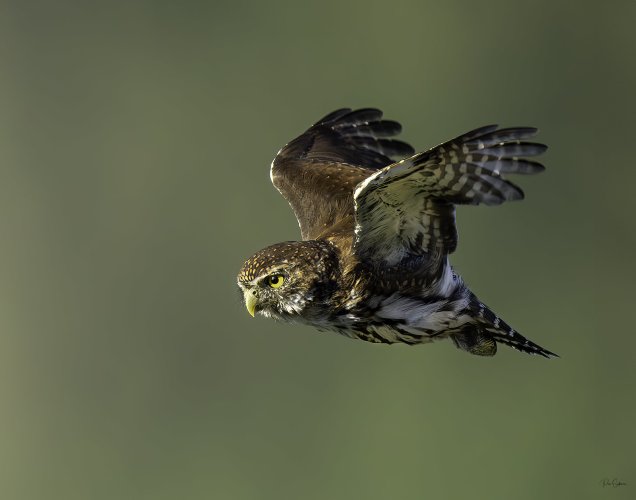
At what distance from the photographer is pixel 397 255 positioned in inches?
306

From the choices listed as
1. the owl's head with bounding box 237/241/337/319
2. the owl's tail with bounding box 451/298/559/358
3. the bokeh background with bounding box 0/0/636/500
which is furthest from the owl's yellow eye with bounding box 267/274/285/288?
the bokeh background with bounding box 0/0/636/500

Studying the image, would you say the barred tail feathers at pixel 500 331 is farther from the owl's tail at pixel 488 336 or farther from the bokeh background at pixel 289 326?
the bokeh background at pixel 289 326

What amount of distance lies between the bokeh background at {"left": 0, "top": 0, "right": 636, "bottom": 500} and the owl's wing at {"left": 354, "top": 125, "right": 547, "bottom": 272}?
8.18 metres

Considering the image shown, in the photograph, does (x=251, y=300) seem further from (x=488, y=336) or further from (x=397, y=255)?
(x=488, y=336)

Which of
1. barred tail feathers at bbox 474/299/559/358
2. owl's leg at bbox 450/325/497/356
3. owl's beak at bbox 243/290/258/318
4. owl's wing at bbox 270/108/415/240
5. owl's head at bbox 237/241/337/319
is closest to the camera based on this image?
owl's head at bbox 237/241/337/319

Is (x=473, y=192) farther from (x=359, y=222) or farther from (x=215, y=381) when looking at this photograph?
(x=215, y=381)

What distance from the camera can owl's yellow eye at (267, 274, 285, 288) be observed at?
25.6 ft

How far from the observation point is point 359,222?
7.47 metres

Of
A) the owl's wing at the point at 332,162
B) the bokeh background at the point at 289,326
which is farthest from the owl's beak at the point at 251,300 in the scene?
the bokeh background at the point at 289,326

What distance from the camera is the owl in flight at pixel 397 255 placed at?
7.02 metres

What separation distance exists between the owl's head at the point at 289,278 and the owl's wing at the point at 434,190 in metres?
0.27

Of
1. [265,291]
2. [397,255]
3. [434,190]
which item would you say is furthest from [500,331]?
[265,291]

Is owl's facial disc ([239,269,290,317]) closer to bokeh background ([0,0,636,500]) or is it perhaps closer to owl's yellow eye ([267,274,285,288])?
owl's yellow eye ([267,274,285,288])

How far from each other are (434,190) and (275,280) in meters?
1.25
